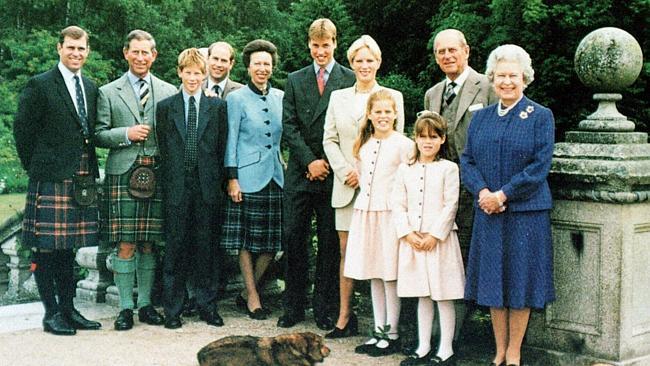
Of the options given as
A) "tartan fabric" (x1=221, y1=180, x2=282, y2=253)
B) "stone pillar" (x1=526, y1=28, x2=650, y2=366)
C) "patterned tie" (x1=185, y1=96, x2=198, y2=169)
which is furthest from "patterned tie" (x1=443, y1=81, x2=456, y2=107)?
"patterned tie" (x1=185, y1=96, x2=198, y2=169)

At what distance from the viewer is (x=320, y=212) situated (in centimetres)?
561

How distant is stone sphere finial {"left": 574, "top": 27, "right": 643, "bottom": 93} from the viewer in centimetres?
458

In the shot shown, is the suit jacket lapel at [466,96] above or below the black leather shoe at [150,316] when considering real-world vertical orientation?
above

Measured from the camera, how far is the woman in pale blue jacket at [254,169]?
19.1 feet

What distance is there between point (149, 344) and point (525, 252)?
7.89ft

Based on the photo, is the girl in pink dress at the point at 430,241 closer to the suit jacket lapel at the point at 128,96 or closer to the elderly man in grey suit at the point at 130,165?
the elderly man in grey suit at the point at 130,165

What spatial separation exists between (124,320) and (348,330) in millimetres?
1524

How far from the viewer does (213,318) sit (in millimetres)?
5719

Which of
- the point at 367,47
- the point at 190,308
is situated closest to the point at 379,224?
the point at 367,47

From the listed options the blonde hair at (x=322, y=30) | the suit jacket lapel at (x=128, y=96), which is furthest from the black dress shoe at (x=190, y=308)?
the blonde hair at (x=322, y=30)

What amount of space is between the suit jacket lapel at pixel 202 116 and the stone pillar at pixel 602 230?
2.40 meters

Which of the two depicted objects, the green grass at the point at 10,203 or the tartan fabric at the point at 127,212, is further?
the green grass at the point at 10,203

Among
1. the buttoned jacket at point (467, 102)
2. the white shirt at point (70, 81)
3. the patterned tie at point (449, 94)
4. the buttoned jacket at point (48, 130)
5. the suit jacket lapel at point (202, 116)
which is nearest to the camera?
the buttoned jacket at point (467, 102)

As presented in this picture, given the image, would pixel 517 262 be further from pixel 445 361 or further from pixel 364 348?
pixel 364 348
